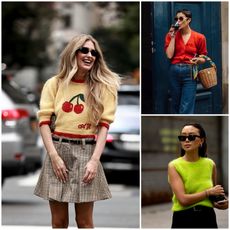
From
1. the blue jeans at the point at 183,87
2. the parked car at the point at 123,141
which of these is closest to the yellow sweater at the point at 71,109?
the blue jeans at the point at 183,87

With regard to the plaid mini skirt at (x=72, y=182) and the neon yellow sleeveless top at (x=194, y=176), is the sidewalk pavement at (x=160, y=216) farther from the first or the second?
the plaid mini skirt at (x=72, y=182)

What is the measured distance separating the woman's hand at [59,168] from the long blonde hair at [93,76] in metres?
0.32

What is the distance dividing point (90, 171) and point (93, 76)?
0.59 m

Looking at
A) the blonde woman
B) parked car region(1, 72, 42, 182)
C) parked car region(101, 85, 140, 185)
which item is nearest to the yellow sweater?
the blonde woman

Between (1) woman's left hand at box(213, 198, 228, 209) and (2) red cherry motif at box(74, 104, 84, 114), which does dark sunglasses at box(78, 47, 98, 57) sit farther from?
(1) woman's left hand at box(213, 198, 228, 209)

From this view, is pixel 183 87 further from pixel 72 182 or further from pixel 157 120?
pixel 72 182

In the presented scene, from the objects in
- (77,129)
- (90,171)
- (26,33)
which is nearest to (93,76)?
(77,129)

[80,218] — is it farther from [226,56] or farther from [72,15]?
[72,15]

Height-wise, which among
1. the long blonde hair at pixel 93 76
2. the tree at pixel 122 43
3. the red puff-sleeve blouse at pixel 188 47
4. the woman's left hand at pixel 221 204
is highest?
the tree at pixel 122 43

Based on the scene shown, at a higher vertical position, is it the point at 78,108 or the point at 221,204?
the point at 78,108

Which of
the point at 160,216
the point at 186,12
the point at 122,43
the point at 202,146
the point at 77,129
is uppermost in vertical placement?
the point at 122,43

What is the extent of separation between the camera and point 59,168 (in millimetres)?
5191

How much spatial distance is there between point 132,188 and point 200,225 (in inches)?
268

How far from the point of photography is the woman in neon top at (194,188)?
5500mm
